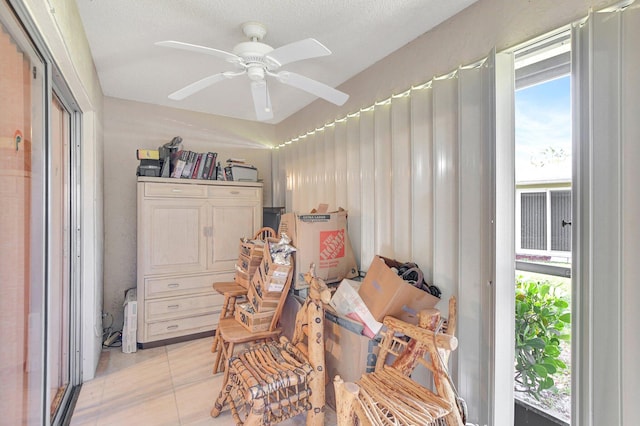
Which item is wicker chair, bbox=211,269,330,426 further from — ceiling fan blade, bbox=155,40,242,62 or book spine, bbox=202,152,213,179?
book spine, bbox=202,152,213,179

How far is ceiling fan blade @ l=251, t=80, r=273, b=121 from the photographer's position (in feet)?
6.34

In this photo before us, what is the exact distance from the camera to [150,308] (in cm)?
295

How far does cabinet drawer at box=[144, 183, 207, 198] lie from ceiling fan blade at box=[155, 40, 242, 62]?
1725 millimetres

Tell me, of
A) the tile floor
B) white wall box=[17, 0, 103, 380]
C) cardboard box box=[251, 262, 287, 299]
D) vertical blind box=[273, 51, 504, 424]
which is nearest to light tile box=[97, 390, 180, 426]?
the tile floor

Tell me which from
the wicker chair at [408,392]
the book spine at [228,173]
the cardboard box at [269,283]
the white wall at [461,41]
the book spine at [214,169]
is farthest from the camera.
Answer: the book spine at [228,173]

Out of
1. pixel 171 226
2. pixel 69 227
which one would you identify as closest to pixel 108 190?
pixel 171 226

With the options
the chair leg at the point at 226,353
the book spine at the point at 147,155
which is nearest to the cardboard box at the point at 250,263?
the chair leg at the point at 226,353

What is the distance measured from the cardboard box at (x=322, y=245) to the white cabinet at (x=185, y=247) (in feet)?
3.74

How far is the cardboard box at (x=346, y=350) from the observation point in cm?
178

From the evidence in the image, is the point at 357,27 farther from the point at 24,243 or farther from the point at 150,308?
the point at 150,308

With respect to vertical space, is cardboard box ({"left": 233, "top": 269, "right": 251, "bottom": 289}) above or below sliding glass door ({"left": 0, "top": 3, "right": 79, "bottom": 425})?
below

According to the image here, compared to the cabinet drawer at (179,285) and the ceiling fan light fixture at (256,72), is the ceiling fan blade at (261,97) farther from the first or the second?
the cabinet drawer at (179,285)

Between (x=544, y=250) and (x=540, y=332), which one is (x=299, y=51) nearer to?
(x=544, y=250)

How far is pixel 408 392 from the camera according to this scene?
1417 mm
